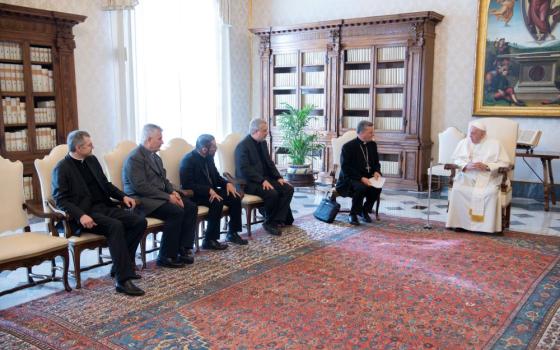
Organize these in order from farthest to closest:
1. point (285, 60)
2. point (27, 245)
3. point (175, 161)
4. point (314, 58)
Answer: point (285, 60)
point (314, 58)
point (175, 161)
point (27, 245)

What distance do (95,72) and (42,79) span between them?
2.87ft

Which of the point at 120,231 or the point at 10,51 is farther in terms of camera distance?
the point at 10,51

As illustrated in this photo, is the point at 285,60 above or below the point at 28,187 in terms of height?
above

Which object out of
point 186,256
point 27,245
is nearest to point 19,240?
point 27,245

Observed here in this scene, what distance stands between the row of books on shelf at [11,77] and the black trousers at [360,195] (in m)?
4.07

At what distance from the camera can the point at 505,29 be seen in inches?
319

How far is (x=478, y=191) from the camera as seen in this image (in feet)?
19.9

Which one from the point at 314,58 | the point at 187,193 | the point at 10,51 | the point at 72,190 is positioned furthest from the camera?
the point at 314,58

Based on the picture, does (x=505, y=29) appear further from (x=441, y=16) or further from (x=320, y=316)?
(x=320, y=316)

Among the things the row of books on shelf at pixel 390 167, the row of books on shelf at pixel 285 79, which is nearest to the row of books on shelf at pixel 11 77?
the row of books on shelf at pixel 285 79

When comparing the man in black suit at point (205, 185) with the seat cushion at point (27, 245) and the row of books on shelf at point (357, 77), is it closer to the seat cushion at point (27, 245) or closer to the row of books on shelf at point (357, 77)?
the seat cushion at point (27, 245)

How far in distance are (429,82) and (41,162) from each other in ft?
20.5

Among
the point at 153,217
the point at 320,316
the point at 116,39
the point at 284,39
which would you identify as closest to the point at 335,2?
the point at 284,39

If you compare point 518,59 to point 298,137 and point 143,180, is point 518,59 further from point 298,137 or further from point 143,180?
point 143,180
